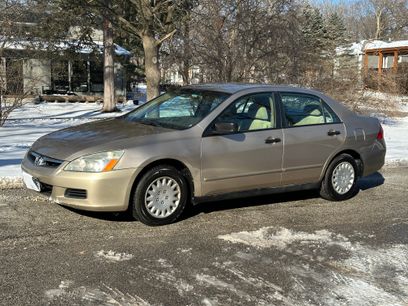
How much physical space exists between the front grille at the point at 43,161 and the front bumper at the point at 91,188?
0.06m

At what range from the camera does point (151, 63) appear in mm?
12297

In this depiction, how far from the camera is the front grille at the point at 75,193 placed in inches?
199

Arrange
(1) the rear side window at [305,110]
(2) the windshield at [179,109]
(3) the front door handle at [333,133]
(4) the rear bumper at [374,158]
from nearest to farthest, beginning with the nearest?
1. (2) the windshield at [179,109]
2. (1) the rear side window at [305,110]
3. (3) the front door handle at [333,133]
4. (4) the rear bumper at [374,158]

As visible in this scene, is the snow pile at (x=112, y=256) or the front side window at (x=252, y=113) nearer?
the snow pile at (x=112, y=256)

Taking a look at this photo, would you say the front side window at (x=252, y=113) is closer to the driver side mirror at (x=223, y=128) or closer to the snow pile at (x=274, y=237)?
the driver side mirror at (x=223, y=128)

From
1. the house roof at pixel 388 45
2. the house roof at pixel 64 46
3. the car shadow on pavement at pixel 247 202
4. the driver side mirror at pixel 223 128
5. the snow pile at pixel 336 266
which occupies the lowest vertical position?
the snow pile at pixel 336 266

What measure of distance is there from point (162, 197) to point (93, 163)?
82 centimetres

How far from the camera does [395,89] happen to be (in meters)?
18.9

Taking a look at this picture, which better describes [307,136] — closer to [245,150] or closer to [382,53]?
[245,150]

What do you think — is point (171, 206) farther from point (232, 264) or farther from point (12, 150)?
point (12, 150)

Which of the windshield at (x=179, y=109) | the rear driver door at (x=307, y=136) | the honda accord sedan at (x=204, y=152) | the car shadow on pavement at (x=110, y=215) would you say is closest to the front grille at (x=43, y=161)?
the honda accord sedan at (x=204, y=152)

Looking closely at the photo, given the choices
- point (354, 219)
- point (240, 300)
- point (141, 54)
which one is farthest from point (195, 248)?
point (141, 54)

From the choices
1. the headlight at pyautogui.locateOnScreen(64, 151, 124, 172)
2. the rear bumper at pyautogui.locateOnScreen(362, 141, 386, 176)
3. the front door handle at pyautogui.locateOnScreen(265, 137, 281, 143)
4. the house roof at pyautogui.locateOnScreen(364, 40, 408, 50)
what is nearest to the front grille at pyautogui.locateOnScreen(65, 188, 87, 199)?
the headlight at pyautogui.locateOnScreen(64, 151, 124, 172)

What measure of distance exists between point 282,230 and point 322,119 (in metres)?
1.89
